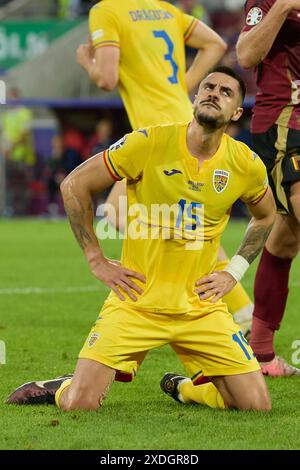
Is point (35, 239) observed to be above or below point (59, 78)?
below

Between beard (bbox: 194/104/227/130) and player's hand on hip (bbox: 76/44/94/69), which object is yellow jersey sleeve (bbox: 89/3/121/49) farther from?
beard (bbox: 194/104/227/130)

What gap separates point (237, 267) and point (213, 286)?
193 millimetres

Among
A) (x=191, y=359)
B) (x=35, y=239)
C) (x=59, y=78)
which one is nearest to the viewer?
(x=191, y=359)

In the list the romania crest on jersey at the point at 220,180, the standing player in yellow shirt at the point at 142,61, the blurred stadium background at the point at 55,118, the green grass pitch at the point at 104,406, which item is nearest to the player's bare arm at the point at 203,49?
the standing player in yellow shirt at the point at 142,61

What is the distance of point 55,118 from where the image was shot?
75.7 feet

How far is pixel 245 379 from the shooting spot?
213 inches

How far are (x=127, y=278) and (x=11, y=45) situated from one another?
21.5 m

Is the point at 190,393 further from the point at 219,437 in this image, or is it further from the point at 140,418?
the point at 219,437

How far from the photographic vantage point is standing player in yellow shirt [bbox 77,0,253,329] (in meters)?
7.46

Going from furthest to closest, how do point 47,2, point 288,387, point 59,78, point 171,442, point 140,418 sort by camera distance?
point 47,2 → point 59,78 → point 288,387 → point 140,418 → point 171,442

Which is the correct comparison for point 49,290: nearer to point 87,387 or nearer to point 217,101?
point 87,387

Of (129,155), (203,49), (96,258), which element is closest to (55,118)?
(203,49)

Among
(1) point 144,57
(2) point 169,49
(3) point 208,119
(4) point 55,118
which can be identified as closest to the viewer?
(3) point 208,119
